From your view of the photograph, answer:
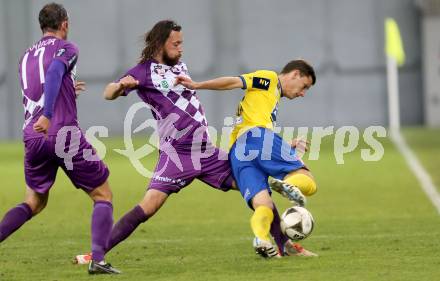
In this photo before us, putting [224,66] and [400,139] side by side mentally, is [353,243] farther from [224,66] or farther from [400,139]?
[224,66]

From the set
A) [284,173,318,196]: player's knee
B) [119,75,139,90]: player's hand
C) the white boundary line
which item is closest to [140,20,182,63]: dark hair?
[119,75,139,90]: player's hand

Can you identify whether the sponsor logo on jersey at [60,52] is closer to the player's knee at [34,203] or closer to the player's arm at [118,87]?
the player's arm at [118,87]

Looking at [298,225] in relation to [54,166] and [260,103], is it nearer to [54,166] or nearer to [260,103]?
[260,103]

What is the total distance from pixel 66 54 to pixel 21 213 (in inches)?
52.3

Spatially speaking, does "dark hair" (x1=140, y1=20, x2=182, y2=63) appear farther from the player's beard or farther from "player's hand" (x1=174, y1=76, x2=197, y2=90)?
"player's hand" (x1=174, y1=76, x2=197, y2=90)

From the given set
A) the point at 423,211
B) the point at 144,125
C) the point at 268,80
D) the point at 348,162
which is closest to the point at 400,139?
the point at 348,162

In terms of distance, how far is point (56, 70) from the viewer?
8.27 metres

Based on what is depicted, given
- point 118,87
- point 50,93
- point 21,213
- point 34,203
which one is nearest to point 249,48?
point 34,203

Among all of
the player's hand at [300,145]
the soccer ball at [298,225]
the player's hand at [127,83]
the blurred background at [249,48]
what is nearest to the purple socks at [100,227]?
the player's hand at [127,83]

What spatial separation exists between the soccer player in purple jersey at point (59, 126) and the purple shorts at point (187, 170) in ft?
1.76

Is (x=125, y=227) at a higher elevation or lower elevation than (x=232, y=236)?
higher

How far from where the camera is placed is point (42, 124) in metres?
8.16

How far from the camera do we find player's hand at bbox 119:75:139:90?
28.3 feet

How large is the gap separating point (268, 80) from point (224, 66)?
19.7 meters
